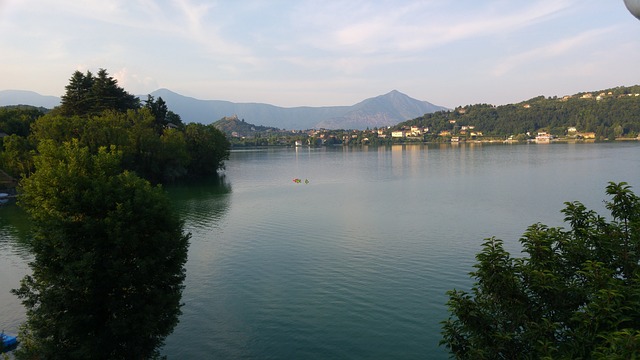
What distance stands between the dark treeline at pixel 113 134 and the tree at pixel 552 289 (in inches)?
1793

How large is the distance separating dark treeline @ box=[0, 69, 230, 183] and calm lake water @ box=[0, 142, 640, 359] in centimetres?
1037

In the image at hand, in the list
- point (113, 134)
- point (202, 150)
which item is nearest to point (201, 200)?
point (113, 134)

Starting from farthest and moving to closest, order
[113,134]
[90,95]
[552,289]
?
[90,95], [113,134], [552,289]

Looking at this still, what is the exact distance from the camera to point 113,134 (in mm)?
62750

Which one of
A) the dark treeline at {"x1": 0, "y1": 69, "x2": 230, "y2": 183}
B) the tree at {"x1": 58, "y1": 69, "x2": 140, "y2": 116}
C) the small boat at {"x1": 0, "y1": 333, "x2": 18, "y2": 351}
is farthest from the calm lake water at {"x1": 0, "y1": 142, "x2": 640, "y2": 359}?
the tree at {"x1": 58, "y1": 69, "x2": 140, "y2": 116}

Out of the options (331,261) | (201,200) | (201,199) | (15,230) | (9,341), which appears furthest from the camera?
(201,199)

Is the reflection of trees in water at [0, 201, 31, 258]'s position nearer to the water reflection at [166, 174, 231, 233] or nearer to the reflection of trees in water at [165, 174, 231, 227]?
the water reflection at [166, 174, 231, 233]

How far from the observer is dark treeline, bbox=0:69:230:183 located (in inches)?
2348

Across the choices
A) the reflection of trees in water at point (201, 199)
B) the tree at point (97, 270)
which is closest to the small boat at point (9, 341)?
the tree at point (97, 270)

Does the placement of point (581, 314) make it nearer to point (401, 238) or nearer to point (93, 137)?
point (401, 238)

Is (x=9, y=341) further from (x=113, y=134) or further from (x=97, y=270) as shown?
→ (x=113, y=134)

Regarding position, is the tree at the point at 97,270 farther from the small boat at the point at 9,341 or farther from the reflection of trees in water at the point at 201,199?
the reflection of trees in water at the point at 201,199

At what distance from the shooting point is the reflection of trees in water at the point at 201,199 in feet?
157

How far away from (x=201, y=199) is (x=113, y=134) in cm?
1662
